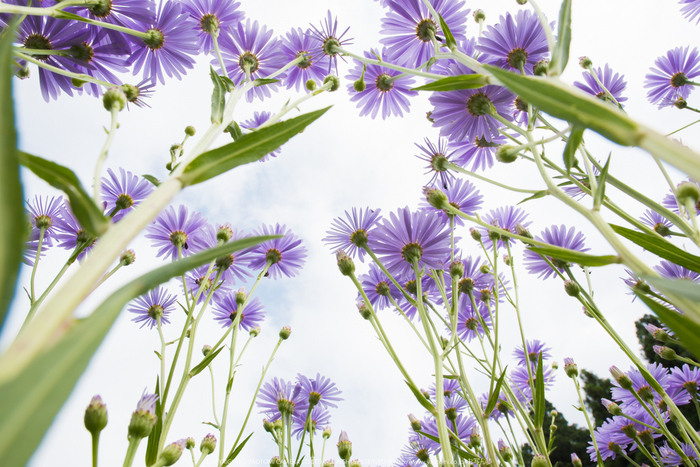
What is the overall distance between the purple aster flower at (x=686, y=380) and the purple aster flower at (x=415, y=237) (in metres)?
1.59

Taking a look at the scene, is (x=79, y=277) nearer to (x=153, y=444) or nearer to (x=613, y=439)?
(x=153, y=444)

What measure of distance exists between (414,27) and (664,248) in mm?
1021

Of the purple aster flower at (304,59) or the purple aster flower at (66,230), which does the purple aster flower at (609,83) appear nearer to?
the purple aster flower at (304,59)

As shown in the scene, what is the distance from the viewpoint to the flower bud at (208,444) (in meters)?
1.05

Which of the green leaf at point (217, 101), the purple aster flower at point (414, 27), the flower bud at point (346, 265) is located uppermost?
the purple aster flower at point (414, 27)

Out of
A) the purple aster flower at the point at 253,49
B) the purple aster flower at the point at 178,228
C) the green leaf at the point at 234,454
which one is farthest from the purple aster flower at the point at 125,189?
the green leaf at the point at 234,454

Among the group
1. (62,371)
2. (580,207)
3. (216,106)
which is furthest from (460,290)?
(62,371)

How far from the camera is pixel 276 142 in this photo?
46cm

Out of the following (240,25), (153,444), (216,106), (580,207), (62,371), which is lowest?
(62,371)

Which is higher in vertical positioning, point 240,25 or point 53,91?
point 240,25

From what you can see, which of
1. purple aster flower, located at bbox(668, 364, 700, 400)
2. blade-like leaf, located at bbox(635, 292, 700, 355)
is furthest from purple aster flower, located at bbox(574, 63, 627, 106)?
blade-like leaf, located at bbox(635, 292, 700, 355)

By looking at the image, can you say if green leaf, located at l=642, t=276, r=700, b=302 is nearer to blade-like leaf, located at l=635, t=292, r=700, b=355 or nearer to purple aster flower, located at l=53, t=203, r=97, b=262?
blade-like leaf, located at l=635, t=292, r=700, b=355

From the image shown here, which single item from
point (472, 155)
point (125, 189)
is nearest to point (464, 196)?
point (472, 155)

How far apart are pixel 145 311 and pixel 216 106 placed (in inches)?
58.7
